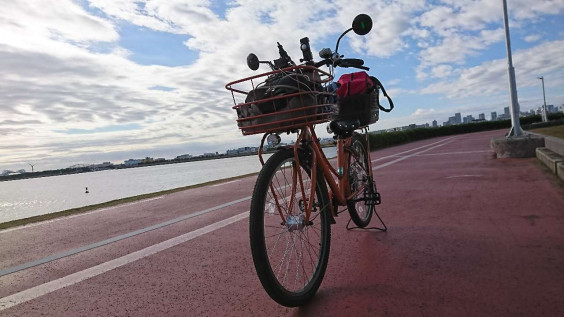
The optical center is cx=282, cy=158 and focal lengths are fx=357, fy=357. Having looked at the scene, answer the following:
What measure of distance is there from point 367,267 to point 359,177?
1273 millimetres

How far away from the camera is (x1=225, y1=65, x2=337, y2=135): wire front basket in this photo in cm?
237

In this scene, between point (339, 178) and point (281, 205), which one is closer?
point (281, 205)

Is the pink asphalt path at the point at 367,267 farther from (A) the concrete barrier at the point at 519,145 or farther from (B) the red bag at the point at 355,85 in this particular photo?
(A) the concrete barrier at the point at 519,145

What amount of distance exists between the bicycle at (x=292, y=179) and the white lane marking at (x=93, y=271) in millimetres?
1516

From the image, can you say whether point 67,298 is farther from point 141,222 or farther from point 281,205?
point 141,222

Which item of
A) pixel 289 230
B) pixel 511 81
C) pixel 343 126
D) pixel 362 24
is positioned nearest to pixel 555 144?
pixel 511 81

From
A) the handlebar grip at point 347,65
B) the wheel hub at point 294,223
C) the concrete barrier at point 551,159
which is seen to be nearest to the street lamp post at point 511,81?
the concrete barrier at point 551,159

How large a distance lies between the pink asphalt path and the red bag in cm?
148

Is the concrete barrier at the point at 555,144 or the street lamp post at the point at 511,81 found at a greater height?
the street lamp post at the point at 511,81

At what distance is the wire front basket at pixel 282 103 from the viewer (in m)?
2.37

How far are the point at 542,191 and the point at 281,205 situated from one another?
14.6 ft

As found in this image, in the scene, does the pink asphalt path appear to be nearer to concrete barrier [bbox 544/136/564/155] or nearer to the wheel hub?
the wheel hub

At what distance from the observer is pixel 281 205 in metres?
2.59

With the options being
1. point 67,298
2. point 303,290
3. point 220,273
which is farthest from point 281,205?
point 67,298
